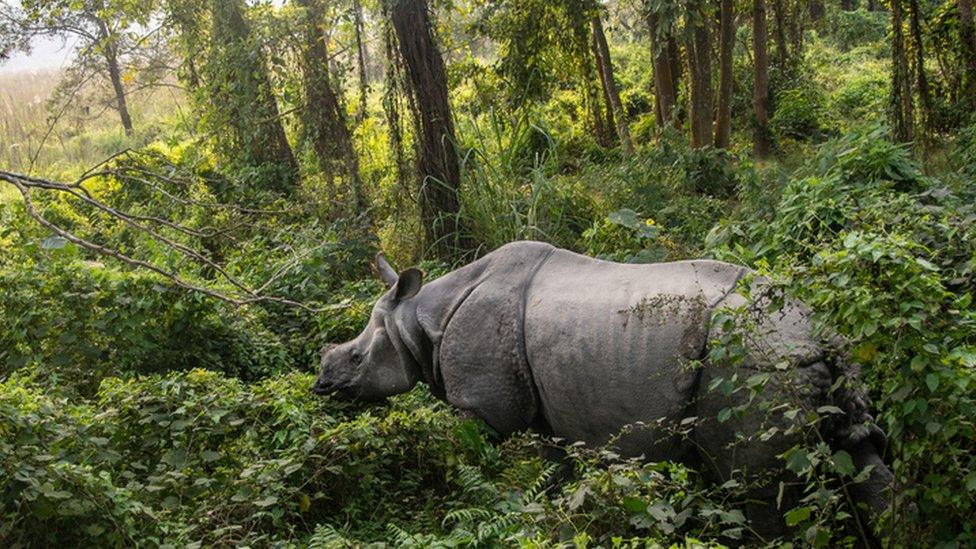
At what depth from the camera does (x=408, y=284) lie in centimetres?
629

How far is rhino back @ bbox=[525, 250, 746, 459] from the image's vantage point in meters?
4.90

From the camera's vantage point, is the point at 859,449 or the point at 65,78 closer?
the point at 859,449

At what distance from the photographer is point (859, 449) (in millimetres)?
4555

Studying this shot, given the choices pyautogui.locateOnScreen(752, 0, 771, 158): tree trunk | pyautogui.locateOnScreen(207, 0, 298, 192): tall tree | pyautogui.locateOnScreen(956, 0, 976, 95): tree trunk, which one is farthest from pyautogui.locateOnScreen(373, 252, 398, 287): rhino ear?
pyautogui.locateOnScreen(752, 0, 771, 158): tree trunk

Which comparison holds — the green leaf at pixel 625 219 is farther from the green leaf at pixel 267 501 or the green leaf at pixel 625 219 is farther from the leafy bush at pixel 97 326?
the green leaf at pixel 267 501

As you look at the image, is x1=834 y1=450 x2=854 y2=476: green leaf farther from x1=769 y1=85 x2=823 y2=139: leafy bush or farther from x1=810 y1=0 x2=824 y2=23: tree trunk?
x1=810 y1=0 x2=824 y2=23: tree trunk

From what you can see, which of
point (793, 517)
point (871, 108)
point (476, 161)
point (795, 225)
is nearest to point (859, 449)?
point (793, 517)

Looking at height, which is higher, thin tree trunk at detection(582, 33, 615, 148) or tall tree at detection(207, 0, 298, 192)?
tall tree at detection(207, 0, 298, 192)

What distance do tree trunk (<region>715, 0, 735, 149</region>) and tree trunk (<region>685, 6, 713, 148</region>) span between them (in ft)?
1.10

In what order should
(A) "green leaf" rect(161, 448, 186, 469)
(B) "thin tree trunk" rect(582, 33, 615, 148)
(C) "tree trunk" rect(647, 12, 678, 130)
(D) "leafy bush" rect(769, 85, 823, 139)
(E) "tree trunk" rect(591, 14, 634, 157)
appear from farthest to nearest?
(B) "thin tree trunk" rect(582, 33, 615, 148) < (D) "leafy bush" rect(769, 85, 823, 139) < (C) "tree trunk" rect(647, 12, 678, 130) < (E) "tree trunk" rect(591, 14, 634, 157) < (A) "green leaf" rect(161, 448, 186, 469)

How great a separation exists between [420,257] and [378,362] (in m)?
3.06

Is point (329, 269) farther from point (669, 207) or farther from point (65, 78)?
point (65, 78)

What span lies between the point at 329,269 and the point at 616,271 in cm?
418

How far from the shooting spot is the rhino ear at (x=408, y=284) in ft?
20.4
